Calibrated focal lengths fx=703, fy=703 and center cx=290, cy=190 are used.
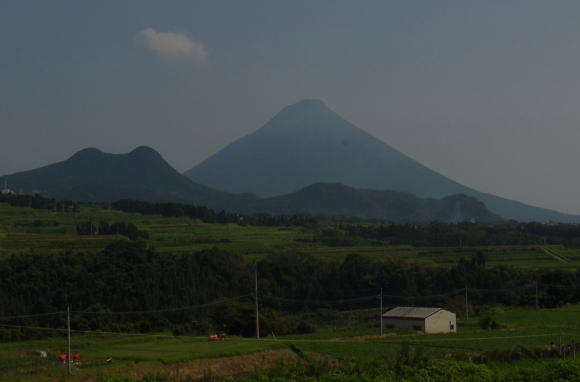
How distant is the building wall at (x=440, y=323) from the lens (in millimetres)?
29188

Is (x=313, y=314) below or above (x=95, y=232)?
below

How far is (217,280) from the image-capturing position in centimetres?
4788

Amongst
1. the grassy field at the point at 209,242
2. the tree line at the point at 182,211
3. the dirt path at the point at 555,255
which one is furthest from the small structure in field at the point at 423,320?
the tree line at the point at 182,211

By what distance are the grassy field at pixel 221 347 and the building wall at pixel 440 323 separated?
143 centimetres

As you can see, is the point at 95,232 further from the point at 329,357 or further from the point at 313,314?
the point at 329,357

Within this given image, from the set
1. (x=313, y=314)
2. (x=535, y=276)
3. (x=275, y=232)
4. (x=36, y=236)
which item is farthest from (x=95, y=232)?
(x=535, y=276)

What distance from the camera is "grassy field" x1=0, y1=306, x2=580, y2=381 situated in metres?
18.0

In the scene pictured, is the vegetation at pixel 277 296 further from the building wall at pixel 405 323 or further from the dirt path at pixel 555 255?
the building wall at pixel 405 323

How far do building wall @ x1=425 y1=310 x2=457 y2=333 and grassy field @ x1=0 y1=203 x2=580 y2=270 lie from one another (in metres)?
25.2

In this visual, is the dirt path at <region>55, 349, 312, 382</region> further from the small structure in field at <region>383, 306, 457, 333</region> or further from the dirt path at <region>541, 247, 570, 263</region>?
the dirt path at <region>541, 247, 570, 263</region>

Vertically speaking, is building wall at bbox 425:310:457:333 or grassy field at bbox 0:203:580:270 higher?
grassy field at bbox 0:203:580:270

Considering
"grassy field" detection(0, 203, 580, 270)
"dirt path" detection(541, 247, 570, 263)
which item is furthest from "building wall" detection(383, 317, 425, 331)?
"dirt path" detection(541, 247, 570, 263)

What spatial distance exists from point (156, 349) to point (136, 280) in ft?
78.8

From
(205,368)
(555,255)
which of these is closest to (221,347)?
(205,368)
